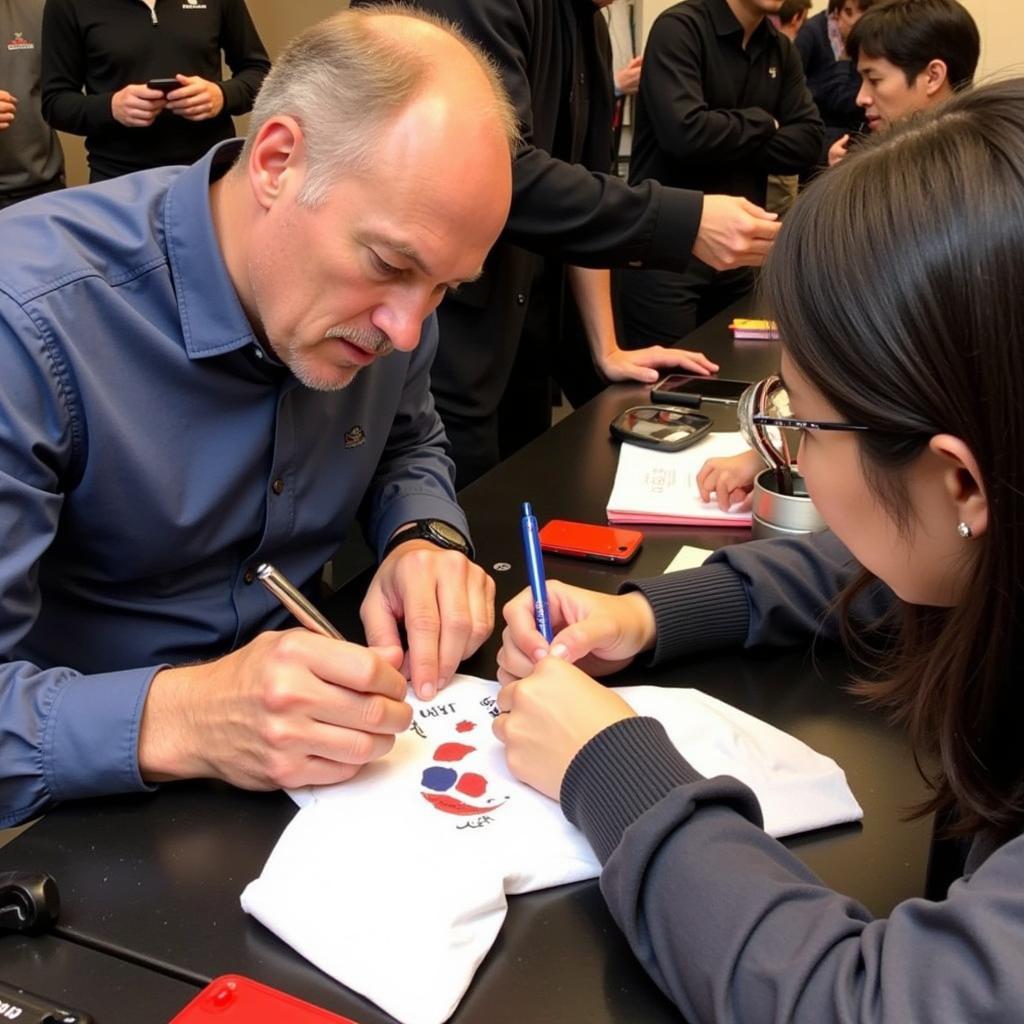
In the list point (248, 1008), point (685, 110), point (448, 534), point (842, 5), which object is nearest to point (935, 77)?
point (685, 110)

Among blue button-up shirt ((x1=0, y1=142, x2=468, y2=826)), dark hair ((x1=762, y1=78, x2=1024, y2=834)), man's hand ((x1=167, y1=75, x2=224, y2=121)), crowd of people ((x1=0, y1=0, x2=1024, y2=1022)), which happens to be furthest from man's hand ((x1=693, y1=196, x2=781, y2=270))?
man's hand ((x1=167, y1=75, x2=224, y2=121))

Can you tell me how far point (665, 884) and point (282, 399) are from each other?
0.63m

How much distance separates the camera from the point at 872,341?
2.02 ft

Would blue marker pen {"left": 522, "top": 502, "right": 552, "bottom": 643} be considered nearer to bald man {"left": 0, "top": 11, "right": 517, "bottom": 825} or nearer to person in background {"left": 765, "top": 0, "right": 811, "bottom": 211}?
bald man {"left": 0, "top": 11, "right": 517, "bottom": 825}

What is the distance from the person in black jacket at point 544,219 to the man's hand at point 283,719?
1.07 meters

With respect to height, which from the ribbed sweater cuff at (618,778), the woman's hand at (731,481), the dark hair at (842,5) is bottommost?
the woman's hand at (731,481)

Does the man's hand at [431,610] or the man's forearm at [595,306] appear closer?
the man's hand at [431,610]

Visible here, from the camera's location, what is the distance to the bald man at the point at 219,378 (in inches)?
30.9

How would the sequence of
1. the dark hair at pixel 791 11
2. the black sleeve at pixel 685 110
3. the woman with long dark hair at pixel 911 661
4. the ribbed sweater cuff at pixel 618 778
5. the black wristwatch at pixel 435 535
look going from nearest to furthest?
the woman with long dark hair at pixel 911 661 → the ribbed sweater cuff at pixel 618 778 → the black wristwatch at pixel 435 535 → the black sleeve at pixel 685 110 → the dark hair at pixel 791 11

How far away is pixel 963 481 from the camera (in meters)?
0.62

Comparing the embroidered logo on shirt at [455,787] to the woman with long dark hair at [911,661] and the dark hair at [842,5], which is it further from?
the dark hair at [842,5]

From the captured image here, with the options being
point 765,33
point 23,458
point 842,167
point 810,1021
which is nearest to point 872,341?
point 842,167

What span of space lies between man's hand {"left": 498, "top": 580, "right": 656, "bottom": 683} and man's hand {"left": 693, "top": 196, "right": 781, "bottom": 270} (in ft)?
2.96

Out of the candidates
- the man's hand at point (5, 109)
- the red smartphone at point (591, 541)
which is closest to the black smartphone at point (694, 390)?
the red smartphone at point (591, 541)
